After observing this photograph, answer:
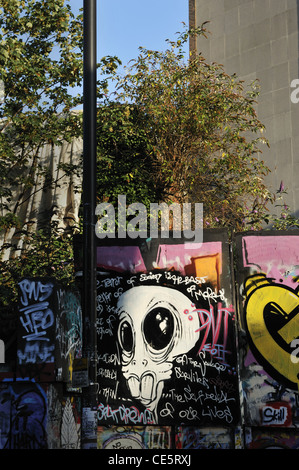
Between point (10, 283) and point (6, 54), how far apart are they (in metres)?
4.52

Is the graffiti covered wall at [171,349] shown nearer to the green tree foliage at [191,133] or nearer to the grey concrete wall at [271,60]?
the green tree foliage at [191,133]

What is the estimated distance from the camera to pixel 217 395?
27.2 ft

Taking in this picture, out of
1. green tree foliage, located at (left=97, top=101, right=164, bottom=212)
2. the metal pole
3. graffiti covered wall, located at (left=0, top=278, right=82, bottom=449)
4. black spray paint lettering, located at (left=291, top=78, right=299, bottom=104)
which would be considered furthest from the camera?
black spray paint lettering, located at (left=291, top=78, right=299, bottom=104)

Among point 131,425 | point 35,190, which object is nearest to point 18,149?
point 35,190

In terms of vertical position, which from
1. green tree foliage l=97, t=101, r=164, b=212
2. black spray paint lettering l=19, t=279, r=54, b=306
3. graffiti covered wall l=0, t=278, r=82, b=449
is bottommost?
graffiti covered wall l=0, t=278, r=82, b=449

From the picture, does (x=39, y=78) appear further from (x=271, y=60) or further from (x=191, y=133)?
(x=271, y=60)

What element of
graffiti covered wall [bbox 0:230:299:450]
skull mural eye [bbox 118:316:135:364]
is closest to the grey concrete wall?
graffiti covered wall [bbox 0:230:299:450]

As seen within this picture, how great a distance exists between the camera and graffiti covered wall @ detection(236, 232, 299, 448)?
8.08 metres

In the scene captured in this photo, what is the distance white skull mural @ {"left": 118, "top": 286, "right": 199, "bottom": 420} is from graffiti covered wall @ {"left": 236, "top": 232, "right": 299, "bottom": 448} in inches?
32.3

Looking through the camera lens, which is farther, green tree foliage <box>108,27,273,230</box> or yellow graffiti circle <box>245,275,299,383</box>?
green tree foliage <box>108,27,273,230</box>

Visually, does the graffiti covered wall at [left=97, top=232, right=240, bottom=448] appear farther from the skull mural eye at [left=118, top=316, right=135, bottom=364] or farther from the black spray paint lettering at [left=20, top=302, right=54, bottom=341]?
the black spray paint lettering at [left=20, top=302, right=54, bottom=341]

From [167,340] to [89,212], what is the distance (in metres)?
2.54
